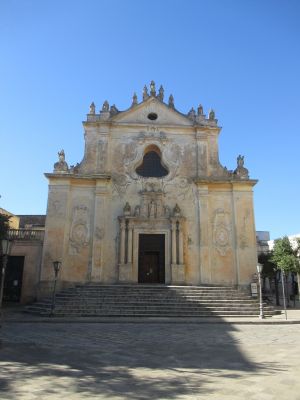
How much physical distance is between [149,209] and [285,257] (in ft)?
33.0

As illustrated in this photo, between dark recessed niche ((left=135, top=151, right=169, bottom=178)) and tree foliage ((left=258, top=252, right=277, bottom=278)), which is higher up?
dark recessed niche ((left=135, top=151, right=169, bottom=178))

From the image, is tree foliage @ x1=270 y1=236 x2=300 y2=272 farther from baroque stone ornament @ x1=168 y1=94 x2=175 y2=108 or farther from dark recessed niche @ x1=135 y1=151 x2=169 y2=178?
baroque stone ornament @ x1=168 y1=94 x2=175 y2=108

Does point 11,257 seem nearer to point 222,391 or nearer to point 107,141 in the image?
point 107,141

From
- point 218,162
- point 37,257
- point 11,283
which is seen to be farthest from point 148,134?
point 11,283

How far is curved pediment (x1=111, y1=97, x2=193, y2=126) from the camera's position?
25062mm

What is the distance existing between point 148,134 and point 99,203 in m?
6.35

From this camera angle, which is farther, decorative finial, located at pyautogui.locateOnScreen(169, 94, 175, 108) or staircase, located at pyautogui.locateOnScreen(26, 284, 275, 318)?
decorative finial, located at pyautogui.locateOnScreen(169, 94, 175, 108)

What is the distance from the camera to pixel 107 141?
Answer: 24.2m

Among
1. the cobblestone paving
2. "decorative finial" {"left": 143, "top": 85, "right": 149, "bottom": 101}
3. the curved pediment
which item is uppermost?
"decorative finial" {"left": 143, "top": 85, "right": 149, "bottom": 101}

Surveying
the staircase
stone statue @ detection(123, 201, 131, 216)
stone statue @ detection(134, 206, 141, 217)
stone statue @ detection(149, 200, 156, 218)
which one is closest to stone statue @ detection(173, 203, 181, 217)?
stone statue @ detection(149, 200, 156, 218)

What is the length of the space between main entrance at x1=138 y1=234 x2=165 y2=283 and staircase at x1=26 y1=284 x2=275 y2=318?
7.93ft

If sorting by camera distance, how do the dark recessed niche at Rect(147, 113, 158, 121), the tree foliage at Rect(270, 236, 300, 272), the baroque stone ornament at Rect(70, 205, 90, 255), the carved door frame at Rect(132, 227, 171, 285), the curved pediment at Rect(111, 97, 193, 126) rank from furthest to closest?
the dark recessed niche at Rect(147, 113, 158, 121) → the curved pediment at Rect(111, 97, 193, 126) → the tree foliage at Rect(270, 236, 300, 272) → the baroque stone ornament at Rect(70, 205, 90, 255) → the carved door frame at Rect(132, 227, 171, 285)

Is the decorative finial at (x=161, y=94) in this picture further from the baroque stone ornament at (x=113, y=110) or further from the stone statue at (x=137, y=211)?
the stone statue at (x=137, y=211)

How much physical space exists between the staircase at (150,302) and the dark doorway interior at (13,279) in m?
4.68
